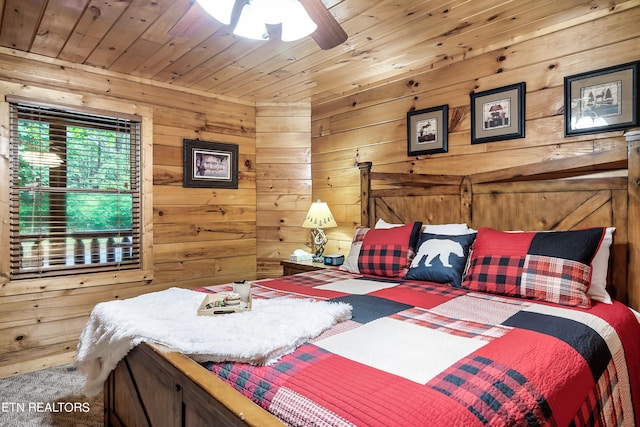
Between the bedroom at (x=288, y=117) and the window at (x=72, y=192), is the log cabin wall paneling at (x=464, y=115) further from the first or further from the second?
the window at (x=72, y=192)

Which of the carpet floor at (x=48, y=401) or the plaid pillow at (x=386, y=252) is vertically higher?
the plaid pillow at (x=386, y=252)

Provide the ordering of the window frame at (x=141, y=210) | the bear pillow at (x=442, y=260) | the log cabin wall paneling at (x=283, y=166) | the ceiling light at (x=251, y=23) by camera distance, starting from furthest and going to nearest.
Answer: the log cabin wall paneling at (x=283, y=166)
the window frame at (x=141, y=210)
the bear pillow at (x=442, y=260)
the ceiling light at (x=251, y=23)

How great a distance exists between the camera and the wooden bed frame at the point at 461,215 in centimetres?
116

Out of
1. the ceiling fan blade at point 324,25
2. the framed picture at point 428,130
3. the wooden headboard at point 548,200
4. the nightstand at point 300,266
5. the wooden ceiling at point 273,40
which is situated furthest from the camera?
the nightstand at point 300,266

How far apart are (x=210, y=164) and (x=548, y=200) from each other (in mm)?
2826

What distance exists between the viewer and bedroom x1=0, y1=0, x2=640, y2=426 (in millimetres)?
2324

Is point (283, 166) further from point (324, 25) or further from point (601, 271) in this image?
point (601, 271)

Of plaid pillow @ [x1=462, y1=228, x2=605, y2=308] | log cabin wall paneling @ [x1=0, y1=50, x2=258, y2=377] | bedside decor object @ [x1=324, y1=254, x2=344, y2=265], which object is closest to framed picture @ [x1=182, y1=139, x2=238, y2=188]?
log cabin wall paneling @ [x1=0, y1=50, x2=258, y2=377]

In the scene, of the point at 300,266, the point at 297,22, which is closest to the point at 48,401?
the point at 300,266

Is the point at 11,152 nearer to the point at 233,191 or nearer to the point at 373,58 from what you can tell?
the point at 233,191

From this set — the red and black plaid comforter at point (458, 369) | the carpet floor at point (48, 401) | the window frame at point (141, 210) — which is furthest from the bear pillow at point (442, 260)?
the window frame at point (141, 210)

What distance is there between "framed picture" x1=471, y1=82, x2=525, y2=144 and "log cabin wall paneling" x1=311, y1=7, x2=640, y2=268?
0.14ft

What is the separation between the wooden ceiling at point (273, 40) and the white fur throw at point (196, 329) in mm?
1335

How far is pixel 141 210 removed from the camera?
3.32m
